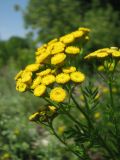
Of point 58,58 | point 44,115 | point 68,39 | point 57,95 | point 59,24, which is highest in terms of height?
point 59,24

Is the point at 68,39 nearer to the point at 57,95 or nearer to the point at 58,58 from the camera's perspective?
the point at 58,58

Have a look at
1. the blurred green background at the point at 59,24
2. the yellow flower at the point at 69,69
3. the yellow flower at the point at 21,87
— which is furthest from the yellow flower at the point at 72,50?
the blurred green background at the point at 59,24

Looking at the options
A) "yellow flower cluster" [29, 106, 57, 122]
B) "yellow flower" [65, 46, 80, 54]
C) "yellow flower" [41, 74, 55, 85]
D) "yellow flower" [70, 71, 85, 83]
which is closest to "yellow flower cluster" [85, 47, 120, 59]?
"yellow flower" [65, 46, 80, 54]

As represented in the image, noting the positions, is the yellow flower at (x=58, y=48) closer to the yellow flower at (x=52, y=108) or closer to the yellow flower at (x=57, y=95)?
the yellow flower at (x=57, y=95)

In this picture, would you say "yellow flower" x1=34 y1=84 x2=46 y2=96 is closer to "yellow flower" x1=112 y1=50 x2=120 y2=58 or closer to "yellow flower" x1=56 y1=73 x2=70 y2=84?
"yellow flower" x1=56 y1=73 x2=70 y2=84

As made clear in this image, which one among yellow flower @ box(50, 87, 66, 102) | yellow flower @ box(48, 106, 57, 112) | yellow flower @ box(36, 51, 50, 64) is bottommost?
yellow flower @ box(48, 106, 57, 112)

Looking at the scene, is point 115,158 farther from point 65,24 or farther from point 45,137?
point 65,24

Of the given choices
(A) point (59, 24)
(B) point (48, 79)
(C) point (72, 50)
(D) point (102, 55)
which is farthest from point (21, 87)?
(A) point (59, 24)
